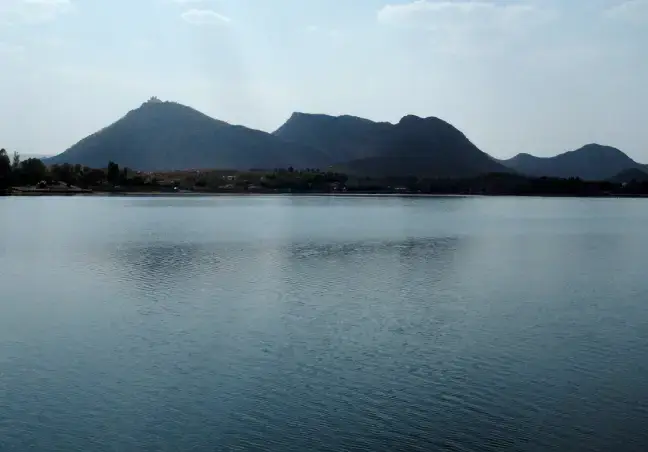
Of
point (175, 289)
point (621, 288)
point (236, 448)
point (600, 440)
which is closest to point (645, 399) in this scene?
point (600, 440)

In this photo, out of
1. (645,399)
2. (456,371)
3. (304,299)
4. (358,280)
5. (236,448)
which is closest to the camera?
(236,448)

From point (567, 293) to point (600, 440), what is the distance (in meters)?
32.1

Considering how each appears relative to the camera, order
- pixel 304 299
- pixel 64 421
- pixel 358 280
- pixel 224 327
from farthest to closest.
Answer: pixel 358 280
pixel 304 299
pixel 224 327
pixel 64 421

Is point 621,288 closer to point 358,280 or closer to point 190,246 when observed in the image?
point 358,280

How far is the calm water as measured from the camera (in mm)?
23500

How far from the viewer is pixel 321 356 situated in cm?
3275

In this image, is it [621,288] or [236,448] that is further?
[621,288]

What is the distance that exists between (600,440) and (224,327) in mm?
22365

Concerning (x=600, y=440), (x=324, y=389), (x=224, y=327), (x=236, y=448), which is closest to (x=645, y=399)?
(x=600, y=440)

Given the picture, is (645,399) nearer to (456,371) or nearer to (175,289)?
(456,371)

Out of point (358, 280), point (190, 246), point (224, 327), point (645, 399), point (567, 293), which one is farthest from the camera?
point (190, 246)

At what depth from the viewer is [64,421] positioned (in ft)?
79.6

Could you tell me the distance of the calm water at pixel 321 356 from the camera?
2350cm

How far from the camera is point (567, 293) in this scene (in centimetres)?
5325
